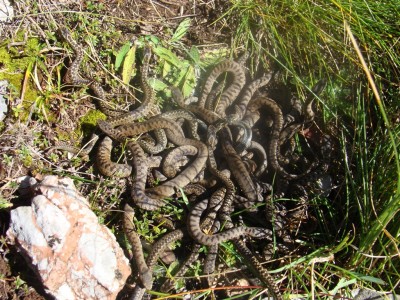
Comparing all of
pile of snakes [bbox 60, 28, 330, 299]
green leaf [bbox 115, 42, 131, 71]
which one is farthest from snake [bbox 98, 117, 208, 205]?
green leaf [bbox 115, 42, 131, 71]

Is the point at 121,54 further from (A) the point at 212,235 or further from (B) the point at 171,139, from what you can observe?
(A) the point at 212,235

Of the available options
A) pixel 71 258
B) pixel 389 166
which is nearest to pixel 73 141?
pixel 71 258

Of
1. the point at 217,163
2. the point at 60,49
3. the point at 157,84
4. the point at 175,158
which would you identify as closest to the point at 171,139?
the point at 175,158

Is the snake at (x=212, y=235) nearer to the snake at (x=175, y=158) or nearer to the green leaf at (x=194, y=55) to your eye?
the snake at (x=175, y=158)

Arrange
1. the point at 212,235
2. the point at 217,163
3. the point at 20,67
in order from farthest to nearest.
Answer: the point at 217,163, the point at 20,67, the point at 212,235

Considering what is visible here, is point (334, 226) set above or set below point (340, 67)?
below

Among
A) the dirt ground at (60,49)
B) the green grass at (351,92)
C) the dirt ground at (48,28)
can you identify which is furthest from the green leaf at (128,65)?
the green grass at (351,92)

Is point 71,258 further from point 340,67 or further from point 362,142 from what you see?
point 340,67
